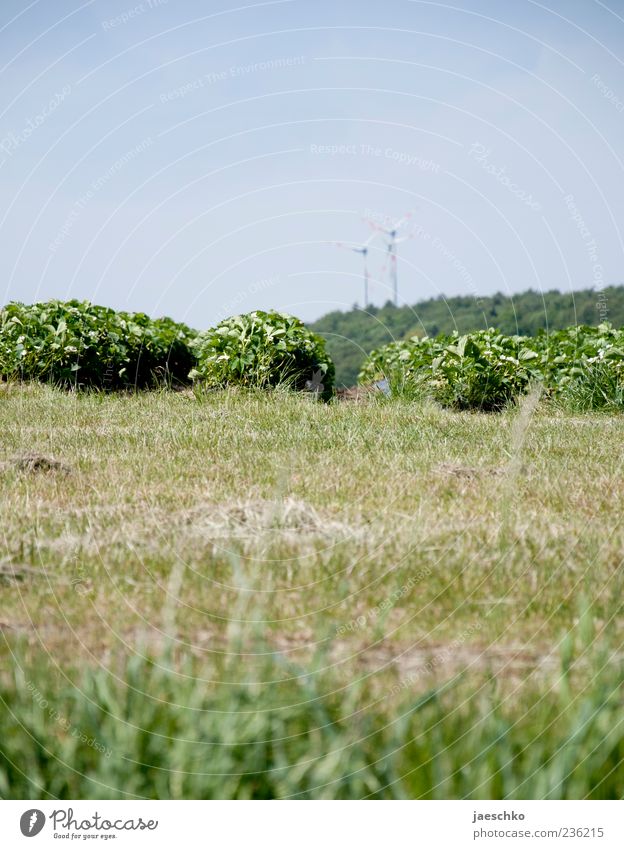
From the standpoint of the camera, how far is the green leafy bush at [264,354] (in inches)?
443

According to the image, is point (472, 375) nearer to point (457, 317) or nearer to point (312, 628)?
point (312, 628)

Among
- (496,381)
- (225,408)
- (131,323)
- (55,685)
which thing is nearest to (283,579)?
(55,685)

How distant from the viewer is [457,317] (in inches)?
1126

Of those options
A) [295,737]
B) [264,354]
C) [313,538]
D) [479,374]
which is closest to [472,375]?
[479,374]

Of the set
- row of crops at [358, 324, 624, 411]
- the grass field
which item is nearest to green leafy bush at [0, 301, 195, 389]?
row of crops at [358, 324, 624, 411]

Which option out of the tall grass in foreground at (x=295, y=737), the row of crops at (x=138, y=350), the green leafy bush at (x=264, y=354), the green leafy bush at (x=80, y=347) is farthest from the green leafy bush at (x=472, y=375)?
the tall grass in foreground at (x=295, y=737)

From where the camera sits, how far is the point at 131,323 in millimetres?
13688

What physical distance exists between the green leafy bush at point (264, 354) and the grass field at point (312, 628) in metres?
5.11

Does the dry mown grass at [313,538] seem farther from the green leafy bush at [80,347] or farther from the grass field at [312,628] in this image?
the green leafy bush at [80,347]

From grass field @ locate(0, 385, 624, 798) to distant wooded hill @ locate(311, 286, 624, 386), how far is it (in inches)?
674

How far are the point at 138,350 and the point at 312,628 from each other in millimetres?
10700

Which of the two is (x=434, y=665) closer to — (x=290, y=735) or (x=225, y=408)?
(x=290, y=735)

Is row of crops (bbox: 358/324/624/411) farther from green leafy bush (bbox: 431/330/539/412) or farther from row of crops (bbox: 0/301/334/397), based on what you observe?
row of crops (bbox: 0/301/334/397)

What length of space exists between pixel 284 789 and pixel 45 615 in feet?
4.85
